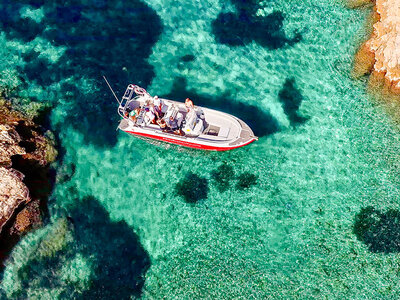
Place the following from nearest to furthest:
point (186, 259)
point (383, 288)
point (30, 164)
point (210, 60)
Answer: point (383, 288), point (186, 259), point (30, 164), point (210, 60)

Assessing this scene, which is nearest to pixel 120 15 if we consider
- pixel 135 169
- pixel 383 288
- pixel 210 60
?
pixel 210 60

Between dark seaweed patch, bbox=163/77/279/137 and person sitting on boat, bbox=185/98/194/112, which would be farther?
dark seaweed patch, bbox=163/77/279/137

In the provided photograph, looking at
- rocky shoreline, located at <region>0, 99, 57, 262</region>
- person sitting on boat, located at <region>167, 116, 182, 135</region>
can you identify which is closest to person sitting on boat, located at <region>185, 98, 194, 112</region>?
person sitting on boat, located at <region>167, 116, 182, 135</region>

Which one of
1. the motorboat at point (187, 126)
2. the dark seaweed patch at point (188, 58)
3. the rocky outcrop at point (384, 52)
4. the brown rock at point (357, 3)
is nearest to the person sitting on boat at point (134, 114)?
the motorboat at point (187, 126)

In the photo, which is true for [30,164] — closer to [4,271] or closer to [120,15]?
[4,271]

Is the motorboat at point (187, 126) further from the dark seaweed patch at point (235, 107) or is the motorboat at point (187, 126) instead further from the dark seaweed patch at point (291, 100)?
the dark seaweed patch at point (291, 100)

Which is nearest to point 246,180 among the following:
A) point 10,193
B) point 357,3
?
point 10,193

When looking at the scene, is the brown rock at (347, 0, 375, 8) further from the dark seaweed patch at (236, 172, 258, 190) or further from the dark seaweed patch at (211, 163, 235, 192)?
the dark seaweed patch at (211, 163, 235, 192)
